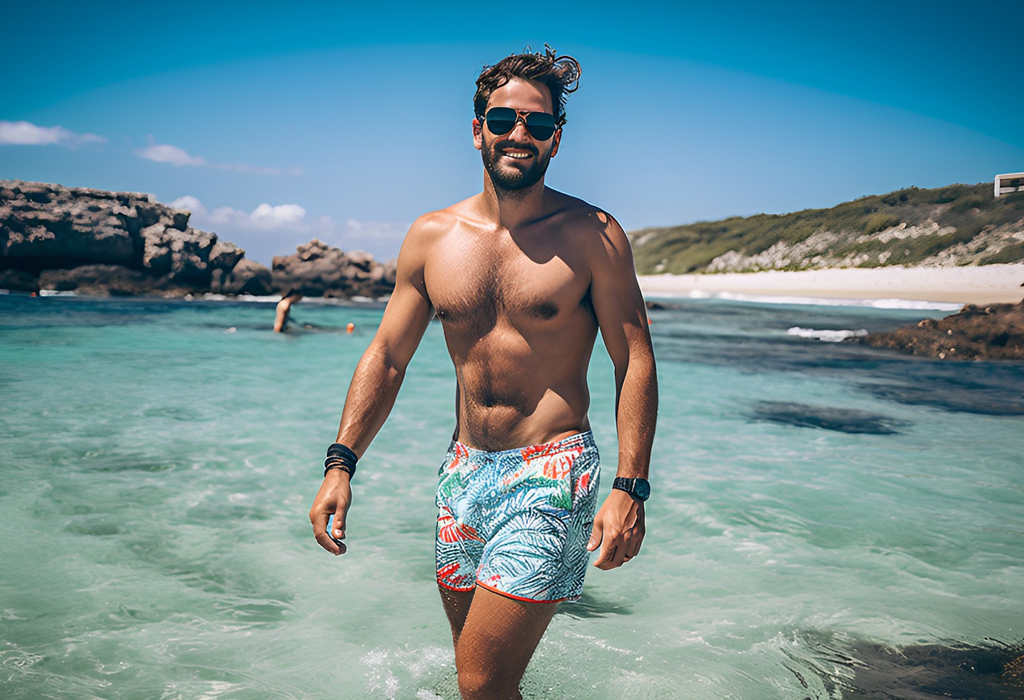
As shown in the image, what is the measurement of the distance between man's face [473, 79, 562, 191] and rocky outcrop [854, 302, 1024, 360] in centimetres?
1817

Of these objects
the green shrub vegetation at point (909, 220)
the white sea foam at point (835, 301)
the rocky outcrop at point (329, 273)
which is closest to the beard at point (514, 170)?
the green shrub vegetation at point (909, 220)

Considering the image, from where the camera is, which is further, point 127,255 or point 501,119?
point 127,255

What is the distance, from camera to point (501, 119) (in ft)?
7.65

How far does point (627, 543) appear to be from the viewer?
2.17 m

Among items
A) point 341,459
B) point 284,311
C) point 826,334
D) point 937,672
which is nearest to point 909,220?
point 826,334

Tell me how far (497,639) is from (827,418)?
31.7 ft

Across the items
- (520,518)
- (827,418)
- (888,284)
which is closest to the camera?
(520,518)

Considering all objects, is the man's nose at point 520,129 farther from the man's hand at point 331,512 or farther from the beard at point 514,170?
the man's hand at point 331,512

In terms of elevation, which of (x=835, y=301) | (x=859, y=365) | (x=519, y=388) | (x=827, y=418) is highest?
(x=835, y=301)

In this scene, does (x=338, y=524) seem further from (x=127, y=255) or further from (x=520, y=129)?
(x=127, y=255)

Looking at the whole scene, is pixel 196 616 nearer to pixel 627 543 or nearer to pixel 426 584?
pixel 426 584

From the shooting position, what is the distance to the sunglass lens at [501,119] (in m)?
2.32

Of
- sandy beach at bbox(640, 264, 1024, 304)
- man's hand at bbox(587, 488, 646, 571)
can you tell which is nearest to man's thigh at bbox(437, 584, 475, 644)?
man's hand at bbox(587, 488, 646, 571)

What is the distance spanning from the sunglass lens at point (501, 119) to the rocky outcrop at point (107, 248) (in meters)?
46.4
